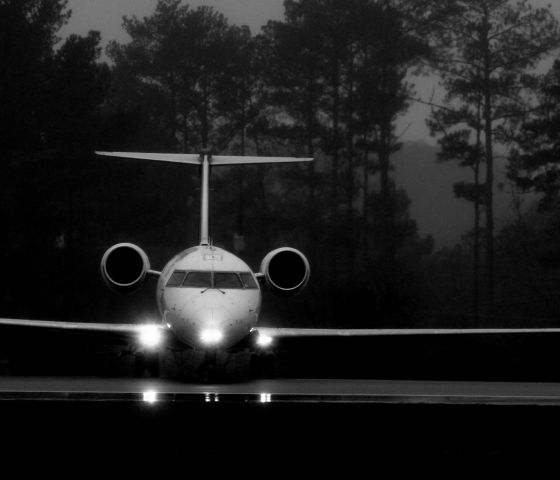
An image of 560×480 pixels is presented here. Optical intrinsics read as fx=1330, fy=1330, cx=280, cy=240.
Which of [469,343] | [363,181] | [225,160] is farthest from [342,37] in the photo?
[225,160]

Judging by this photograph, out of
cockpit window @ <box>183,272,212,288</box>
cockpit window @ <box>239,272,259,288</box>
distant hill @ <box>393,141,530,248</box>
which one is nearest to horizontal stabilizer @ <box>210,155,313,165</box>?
cockpit window @ <box>239,272,259,288</box>

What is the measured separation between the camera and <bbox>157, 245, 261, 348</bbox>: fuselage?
20562mm

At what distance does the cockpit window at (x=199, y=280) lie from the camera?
21.6m

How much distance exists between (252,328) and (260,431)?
35.4 ft

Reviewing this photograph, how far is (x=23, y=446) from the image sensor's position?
32.8 feet

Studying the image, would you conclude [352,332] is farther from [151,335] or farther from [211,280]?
[211,280]

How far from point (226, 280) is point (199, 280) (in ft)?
1.45

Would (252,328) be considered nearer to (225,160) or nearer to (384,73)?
(225,160)

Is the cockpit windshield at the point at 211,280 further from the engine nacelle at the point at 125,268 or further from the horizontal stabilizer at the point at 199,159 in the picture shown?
the horizontal stabilizer at the point at 199,159

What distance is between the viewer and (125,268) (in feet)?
78.8

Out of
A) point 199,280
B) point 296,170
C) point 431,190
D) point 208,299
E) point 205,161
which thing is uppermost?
point 431,190

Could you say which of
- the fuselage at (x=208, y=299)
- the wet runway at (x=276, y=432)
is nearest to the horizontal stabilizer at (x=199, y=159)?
the fuselage at (x=208, y=299)

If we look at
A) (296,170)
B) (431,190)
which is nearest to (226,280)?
(296,170)

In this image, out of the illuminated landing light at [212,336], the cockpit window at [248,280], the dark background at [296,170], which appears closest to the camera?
the illuminated landing light at [212,336]
